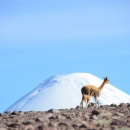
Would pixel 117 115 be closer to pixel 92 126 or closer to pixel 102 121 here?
pixel 102 121

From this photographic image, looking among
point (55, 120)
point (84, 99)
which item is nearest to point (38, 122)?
point (55, 120)

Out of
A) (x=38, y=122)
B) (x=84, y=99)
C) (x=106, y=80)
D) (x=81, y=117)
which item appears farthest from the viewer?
(x=106, y=80)

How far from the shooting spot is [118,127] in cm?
1781

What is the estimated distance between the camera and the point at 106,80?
3419 cm

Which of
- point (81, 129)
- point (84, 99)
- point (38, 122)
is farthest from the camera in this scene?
point (84, 99)

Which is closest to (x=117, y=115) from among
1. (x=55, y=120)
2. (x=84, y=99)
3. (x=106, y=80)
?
(x=55, y=120)

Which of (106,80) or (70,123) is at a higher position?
(106,80)

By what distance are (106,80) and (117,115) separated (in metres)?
13.3

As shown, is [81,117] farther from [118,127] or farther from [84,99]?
[84,99]

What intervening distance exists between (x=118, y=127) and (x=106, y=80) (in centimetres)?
1643

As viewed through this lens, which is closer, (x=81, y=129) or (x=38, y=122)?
(x=81, y=129)

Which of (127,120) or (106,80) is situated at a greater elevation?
(106,80)

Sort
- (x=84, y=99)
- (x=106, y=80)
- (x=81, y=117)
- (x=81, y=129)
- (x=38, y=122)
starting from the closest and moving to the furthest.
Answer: (x=81, y=129), (x=38, y=122), (x=81, y=117), (x=84, y=99), (x=106, y=80)

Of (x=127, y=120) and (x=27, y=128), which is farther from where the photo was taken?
(x=127, y=120)
